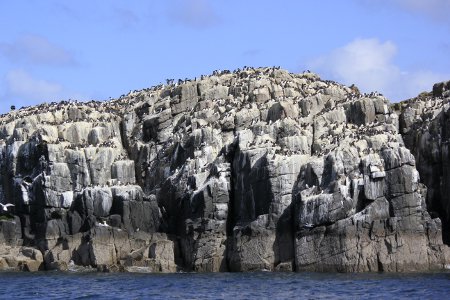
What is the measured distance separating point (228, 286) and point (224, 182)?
901 inches

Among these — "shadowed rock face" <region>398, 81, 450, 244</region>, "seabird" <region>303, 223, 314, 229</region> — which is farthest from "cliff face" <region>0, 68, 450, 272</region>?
"shadowed rock face" <region>398, 81, 450, 244</region>

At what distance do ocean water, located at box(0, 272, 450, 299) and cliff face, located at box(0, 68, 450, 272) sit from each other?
4.42 m

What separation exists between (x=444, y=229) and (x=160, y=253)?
26.3 m

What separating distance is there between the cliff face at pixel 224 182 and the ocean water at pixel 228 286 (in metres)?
4.42

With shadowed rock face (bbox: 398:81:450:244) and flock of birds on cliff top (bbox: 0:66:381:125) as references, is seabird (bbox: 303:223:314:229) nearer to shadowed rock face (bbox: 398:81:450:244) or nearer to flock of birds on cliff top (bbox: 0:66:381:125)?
shadowed rock face (bbox: 398:81:450:244)

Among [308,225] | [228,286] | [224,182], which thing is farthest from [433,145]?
[228,286]

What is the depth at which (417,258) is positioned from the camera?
96.9m

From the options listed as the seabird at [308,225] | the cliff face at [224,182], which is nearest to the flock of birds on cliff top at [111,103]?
the cliff face at [224,182]

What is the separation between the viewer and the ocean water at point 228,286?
78438 millimetres

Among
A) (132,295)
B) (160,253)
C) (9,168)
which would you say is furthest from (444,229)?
(9,168)

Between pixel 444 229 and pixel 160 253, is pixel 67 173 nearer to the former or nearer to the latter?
pixel 160 253

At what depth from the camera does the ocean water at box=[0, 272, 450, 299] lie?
257 feet

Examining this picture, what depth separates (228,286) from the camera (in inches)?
3396

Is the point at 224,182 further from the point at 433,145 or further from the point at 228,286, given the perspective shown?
the point at 228,286
